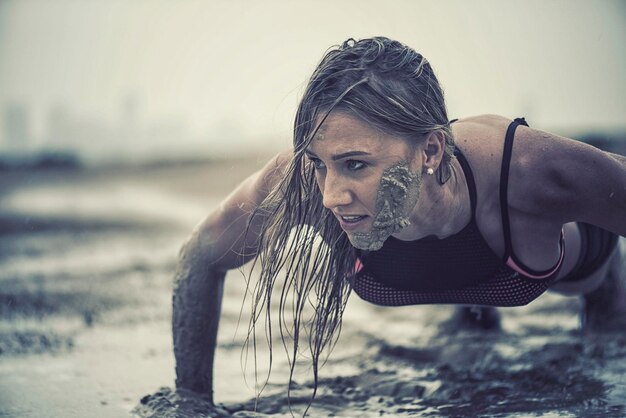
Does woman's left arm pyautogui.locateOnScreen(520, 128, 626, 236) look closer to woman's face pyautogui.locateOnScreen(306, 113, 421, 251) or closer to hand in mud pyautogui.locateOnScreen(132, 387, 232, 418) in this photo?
woman's face pyautogui.locateOnScreen(306, 113, 421, 251)

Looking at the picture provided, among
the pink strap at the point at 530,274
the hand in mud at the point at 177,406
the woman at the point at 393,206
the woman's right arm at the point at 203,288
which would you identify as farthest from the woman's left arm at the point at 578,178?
the hand in mud at the point at 177,406

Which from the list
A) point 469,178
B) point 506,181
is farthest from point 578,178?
point 469,178

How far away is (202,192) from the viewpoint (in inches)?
415

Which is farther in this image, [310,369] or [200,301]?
[310,369]

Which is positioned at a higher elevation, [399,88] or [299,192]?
[399,88]

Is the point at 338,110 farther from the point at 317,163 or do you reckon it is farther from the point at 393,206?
the point at 393,206

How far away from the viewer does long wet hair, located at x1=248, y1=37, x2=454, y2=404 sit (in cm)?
203

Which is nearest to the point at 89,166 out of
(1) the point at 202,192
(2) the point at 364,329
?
(1) the point at 202,192

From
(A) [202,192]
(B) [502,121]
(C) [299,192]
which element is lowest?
(A) [202,192]

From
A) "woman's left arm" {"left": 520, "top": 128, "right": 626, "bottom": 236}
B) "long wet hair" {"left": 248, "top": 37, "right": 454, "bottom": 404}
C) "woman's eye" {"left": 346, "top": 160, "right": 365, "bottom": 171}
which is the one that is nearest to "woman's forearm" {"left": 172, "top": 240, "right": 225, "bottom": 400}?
"long wet hair" {"left": 248, "top": 37, "right": 454, "bottom": 404}

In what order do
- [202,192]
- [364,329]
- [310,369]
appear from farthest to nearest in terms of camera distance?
[202,192] < [364,329] < [310,369]

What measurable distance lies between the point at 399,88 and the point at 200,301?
3.59 ft

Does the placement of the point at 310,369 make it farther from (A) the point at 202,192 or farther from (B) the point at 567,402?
(A) the point at 202,192

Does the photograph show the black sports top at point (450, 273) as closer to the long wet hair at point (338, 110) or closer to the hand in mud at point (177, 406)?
the long wet hair at point (338, 110)
